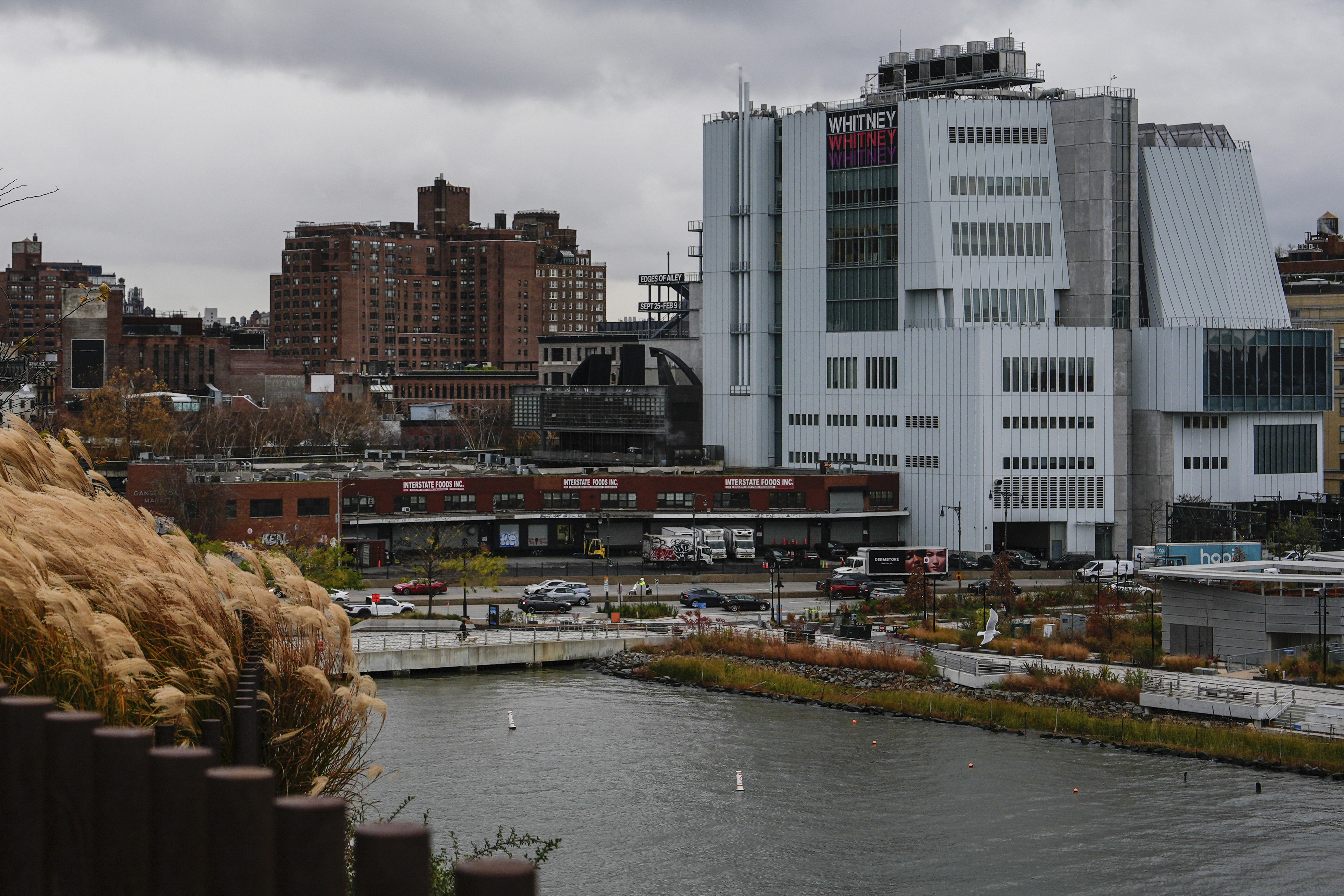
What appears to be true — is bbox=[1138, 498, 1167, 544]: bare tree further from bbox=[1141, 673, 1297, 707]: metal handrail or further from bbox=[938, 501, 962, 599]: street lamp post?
bbox=[1141, 673, 1297, 707]: metal handrail

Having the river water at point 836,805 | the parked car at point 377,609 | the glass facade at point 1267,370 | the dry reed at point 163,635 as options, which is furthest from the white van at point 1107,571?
the dry reed at point 163,635

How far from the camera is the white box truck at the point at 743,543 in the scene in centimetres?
8850

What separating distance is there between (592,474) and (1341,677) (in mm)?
A: 51616

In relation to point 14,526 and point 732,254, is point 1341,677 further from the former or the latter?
point 732,254

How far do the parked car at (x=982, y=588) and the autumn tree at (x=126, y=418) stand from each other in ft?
244

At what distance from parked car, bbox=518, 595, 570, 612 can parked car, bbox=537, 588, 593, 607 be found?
18 centimetres

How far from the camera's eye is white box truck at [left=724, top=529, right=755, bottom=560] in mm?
Result: 88500

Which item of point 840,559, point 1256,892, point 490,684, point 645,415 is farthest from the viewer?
point 645,415

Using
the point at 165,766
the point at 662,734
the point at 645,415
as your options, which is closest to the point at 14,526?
the point at 165,766

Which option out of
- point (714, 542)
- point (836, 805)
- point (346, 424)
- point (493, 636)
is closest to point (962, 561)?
point (714, 542)

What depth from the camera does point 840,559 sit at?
300ft

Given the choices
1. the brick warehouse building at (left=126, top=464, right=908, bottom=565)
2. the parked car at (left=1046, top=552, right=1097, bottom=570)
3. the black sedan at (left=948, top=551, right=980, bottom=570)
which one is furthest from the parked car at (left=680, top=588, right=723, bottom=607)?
the parked car at (left=1046, top=552, right=1097, bottom=570)

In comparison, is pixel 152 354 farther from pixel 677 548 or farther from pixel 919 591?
pixel 919 591

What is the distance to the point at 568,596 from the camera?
7162 centimetres
